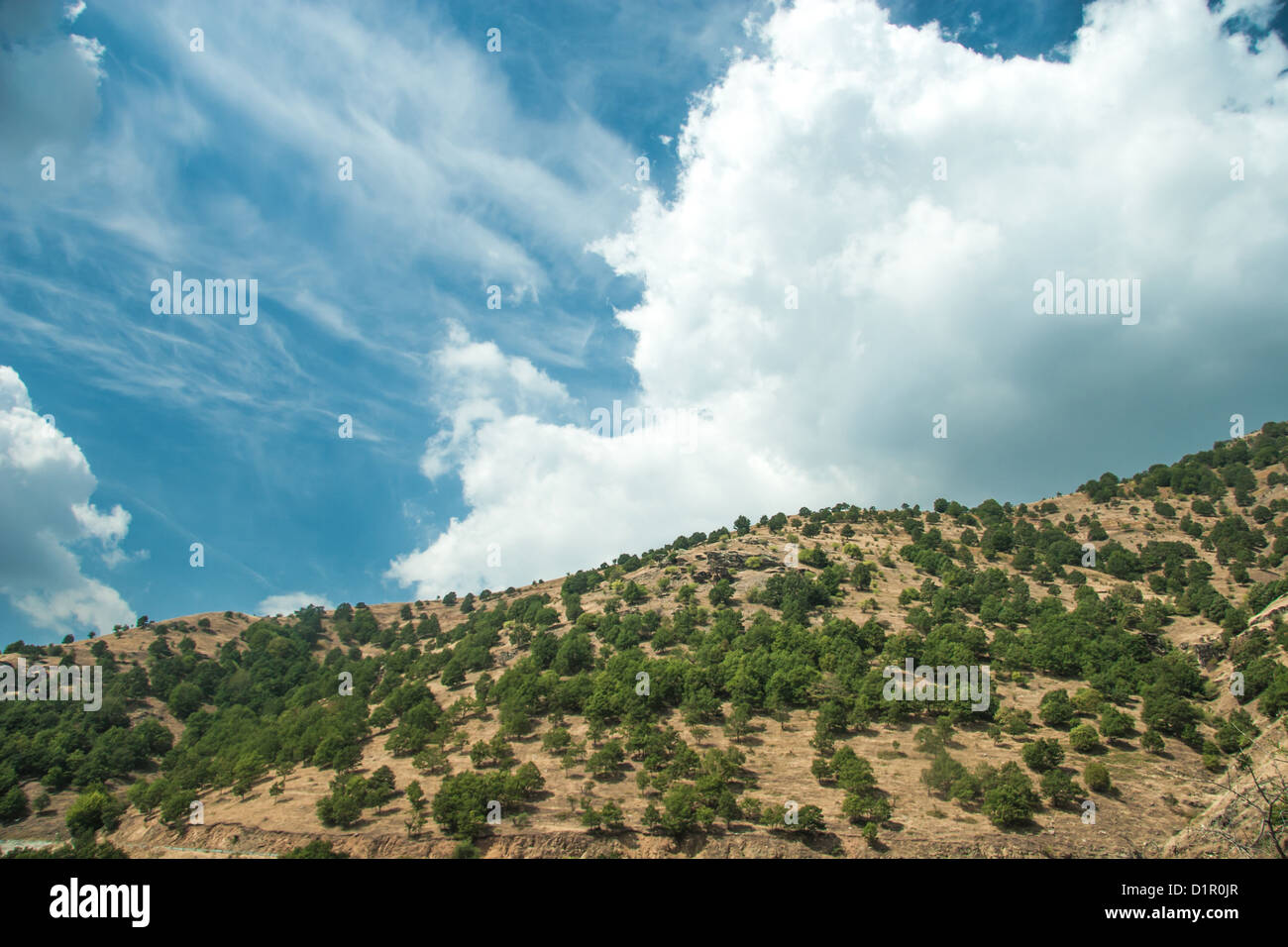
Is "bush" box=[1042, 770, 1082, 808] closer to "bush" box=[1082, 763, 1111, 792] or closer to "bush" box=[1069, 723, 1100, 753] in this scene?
"bush" box=[1082, 763, 1111, 792]

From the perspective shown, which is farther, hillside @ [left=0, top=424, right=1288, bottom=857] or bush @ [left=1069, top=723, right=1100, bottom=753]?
bush @ [left=1069, top=723, right=1100, bottom=753]

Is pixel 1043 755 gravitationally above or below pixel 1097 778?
above

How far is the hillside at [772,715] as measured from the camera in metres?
61.1

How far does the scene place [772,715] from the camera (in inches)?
3568

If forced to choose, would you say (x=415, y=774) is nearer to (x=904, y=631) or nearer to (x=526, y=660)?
(x=526, y=660)

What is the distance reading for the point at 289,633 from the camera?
19038 cm

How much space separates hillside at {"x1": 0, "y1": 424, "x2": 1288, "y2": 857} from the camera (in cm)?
6112
